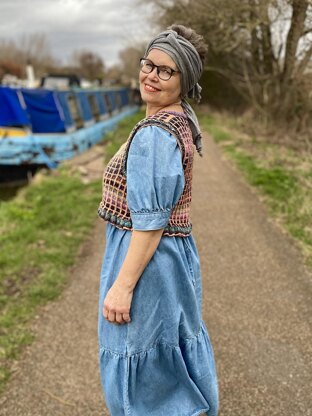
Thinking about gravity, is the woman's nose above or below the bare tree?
above

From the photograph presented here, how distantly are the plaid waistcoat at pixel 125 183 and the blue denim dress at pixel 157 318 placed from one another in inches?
1.7

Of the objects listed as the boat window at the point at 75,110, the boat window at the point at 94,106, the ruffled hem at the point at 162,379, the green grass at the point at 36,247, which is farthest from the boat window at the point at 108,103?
the ruffled hem at the point at 162,379

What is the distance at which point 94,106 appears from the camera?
1573 centimetres

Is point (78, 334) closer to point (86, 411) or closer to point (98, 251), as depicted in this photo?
point (86, 411)

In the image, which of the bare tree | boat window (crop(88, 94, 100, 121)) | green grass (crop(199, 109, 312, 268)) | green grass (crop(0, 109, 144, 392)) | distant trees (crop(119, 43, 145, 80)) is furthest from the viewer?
the bare tree

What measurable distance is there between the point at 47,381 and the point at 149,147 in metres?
2.09

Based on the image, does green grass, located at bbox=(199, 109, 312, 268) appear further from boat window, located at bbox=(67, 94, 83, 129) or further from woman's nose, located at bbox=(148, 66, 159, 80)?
boat window, located at bbox=(67, 94, 83, 129)

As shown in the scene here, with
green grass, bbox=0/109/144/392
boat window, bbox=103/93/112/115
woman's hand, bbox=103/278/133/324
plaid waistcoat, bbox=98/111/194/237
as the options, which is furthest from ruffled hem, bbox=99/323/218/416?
boat window, bbox=103/93/112/115

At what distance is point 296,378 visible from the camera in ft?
8.92

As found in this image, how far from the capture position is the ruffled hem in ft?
5.67

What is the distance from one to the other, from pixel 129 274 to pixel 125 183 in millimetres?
363

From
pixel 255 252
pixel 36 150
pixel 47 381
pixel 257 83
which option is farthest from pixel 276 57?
pixel 47 381

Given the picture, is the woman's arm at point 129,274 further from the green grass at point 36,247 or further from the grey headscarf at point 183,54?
the green grass at point 36,247

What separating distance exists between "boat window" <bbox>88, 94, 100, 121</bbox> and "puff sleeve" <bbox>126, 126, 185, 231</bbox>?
562 inches
